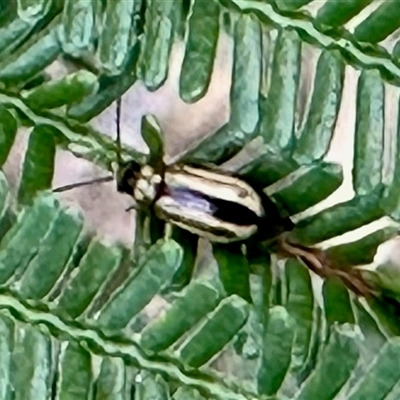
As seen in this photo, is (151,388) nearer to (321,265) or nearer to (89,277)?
(89,277)

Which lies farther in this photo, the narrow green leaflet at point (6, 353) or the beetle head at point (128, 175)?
the beetle head at point (128, 175)

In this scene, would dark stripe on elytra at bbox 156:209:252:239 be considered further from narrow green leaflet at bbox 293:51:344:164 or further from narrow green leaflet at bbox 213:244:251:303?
narrow green leaflet at bbox 293:51:344:164

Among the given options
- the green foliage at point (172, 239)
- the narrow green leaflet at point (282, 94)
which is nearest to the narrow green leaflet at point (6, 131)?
the green foliage at point (172, 239)

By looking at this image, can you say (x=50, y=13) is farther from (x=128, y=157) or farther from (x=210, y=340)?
(x=210, y=340)

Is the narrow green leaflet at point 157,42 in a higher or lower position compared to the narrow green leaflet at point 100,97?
higher

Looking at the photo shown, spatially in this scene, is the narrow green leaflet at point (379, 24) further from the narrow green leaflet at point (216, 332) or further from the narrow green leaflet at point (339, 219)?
the narrow green leaflet at point (216, 332)

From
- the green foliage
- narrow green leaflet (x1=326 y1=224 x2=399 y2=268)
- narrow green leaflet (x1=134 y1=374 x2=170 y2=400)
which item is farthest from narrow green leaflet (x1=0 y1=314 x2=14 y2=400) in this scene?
narrow green leaflet (x1=326 y1=224 x2=399 y2=268)
